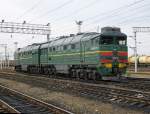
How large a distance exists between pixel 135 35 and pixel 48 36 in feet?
47.5

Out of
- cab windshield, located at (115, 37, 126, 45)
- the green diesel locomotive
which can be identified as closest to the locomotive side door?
the green diesel locomotive

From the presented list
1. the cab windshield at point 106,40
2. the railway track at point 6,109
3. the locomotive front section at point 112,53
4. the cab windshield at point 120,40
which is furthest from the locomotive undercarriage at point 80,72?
the railway track at point 6,109

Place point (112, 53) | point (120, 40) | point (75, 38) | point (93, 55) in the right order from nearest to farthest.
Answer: point (112, 53) → point (93, 55) → point (120, 40) → point (75, 38)

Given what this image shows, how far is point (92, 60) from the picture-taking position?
80.0ft

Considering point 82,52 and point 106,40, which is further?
point 82,52

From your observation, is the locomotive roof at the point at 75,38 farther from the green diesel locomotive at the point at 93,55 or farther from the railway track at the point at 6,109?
the railway track at the point at 6,109

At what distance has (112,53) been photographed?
24.1 meters

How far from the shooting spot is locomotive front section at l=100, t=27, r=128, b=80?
23.6 metres

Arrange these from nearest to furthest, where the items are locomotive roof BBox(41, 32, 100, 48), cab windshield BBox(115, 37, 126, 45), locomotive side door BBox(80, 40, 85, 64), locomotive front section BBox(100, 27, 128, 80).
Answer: locomotive front section BBox(100, 27, 128, 80) < cab windshield BBox(115, 37, 126, 45) < locomotive roof BBox(41, 32, 100, 48) < locomotive side door BBox(80, 40, 85, 64)

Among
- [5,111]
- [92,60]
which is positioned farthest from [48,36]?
[5,111]

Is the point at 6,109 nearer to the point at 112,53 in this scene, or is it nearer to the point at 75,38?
the point at 112,53

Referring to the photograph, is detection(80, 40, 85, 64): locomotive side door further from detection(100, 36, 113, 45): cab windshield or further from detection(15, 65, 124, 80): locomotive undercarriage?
detection(100, 36, 113, 45): cab windshield

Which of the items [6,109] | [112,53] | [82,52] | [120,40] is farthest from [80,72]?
[6,109]

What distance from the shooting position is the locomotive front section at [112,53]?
2362cm
